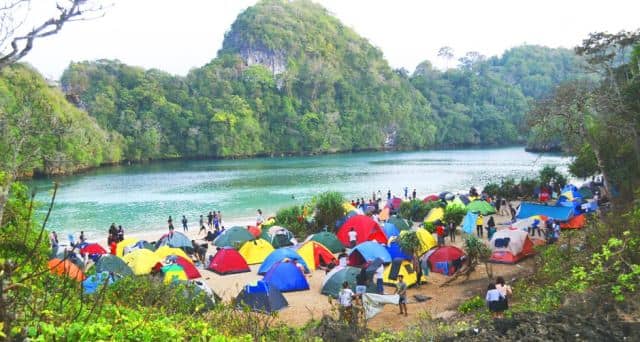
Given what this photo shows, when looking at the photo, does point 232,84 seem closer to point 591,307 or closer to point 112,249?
point 112,249

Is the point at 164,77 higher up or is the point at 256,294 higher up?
the point at 164,77

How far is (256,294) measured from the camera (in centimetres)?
1151

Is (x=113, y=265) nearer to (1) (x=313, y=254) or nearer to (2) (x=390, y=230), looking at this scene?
(1) (x=313, y=254)

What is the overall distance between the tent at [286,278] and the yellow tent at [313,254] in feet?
6.41

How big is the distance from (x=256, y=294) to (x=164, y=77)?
89.4m

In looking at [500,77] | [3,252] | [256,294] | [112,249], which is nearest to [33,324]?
[3,252]

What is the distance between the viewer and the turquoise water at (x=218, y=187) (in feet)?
107

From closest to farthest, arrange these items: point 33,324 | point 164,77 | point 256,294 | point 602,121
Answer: point 33,324 < point 256,294 < point 602,121 < point 164,77

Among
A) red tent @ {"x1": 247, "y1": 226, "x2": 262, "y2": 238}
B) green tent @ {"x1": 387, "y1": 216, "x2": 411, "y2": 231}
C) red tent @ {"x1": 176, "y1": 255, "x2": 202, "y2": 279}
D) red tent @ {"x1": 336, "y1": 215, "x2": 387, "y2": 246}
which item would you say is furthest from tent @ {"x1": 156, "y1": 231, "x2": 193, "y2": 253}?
green tent @ {"x1": 387, "y1": 216, "x2": 411, "y2": 231}

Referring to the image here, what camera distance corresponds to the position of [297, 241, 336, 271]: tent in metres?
15.8

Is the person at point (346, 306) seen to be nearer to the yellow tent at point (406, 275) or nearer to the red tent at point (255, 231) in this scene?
the yellow tent at point (406, 275)

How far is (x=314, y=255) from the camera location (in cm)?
1596

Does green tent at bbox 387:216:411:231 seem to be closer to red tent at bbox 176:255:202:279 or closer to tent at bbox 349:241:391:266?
tent at bbox 349:241:391:266

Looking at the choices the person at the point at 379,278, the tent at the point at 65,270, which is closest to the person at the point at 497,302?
the person at the point at 379,278
